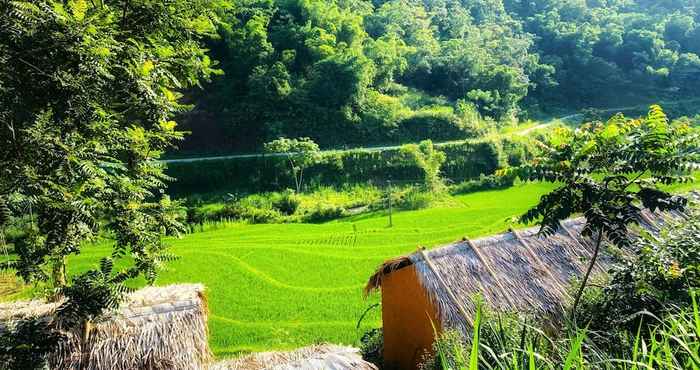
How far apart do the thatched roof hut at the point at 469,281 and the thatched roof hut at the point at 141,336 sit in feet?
6.79

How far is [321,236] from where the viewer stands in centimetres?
1410

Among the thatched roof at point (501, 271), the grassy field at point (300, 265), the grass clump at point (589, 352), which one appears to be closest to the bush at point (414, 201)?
the grassy field at point (300, 265)

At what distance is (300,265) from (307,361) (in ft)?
25.8

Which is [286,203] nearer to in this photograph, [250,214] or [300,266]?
[250,214]

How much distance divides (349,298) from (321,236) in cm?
472

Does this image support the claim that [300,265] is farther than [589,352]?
Yes

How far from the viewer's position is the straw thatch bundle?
3.69 m

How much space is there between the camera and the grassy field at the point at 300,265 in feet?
27.1

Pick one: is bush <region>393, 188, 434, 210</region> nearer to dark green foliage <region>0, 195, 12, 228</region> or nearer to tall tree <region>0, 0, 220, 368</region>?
tall tree <region>0, 0, 220, 368</region>

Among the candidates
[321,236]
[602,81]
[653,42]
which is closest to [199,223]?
[321,236]

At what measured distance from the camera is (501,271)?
5.22 meters

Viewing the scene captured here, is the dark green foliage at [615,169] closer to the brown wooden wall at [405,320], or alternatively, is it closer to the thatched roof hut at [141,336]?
the brown wooden wall at [405,320]

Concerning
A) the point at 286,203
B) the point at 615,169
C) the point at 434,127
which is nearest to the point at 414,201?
the point at 286,203

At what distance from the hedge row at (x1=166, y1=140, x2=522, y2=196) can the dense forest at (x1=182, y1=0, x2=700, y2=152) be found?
3452 millimetres
